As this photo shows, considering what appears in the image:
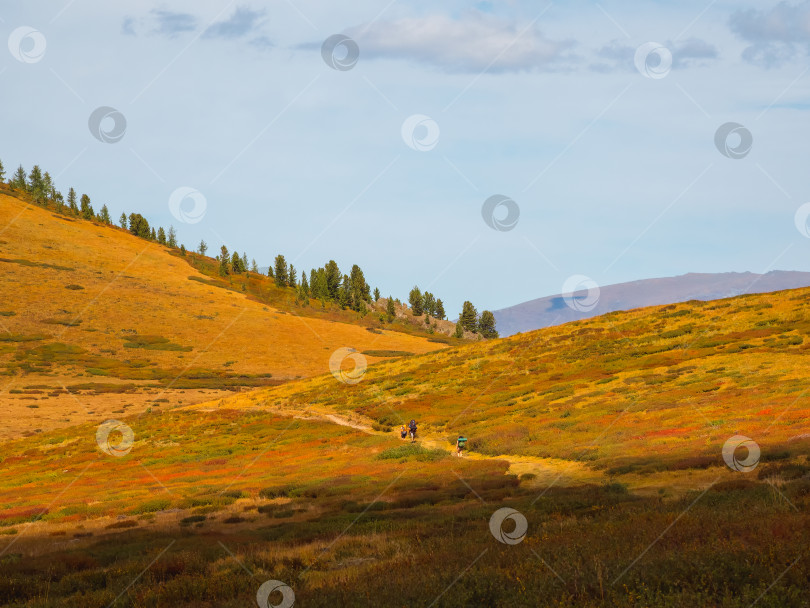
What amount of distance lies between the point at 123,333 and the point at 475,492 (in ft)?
401

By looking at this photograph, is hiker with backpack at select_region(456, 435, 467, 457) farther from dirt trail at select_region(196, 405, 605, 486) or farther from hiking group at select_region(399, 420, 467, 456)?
dirt trail at select_region(196, 405, 605, 486)

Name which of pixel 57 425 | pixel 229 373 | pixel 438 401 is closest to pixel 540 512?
pixel 438 401

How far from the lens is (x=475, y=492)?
23.0 metres

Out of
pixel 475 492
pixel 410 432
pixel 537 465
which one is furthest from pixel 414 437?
pixel 475 492

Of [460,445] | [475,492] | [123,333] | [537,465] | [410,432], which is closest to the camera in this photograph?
[475,492]

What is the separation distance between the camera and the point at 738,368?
40938 millimetres

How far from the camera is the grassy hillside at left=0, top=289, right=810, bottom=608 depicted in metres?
9.66

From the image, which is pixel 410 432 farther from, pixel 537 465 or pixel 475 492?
pixel 475 492

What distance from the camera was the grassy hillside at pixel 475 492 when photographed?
966 centimetres

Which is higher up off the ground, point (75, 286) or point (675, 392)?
point (75, 286)

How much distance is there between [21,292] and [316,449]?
395 feet

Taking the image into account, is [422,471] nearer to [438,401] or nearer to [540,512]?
[540,512]

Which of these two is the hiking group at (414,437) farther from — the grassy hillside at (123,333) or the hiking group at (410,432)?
the grassy hillside at (123,333)

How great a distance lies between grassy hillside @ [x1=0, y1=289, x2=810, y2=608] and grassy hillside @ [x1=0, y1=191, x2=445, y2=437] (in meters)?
23.5
